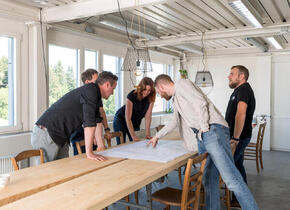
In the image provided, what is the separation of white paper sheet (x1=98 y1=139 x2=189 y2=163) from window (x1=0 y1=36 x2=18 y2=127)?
1841 millimetres

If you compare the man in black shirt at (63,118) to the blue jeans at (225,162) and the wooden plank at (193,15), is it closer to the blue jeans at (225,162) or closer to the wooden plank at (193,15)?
the blue jeans at (225,162)

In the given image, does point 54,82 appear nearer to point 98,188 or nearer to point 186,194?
point 186,194

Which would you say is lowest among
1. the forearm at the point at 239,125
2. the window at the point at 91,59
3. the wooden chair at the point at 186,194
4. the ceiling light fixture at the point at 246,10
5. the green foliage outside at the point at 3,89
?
the wooden chair at the point at 186,194

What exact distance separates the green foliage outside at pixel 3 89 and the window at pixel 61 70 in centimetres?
74

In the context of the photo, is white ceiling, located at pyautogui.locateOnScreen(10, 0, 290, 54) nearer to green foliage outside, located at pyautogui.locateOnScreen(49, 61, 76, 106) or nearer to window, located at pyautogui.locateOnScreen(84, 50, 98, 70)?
window, located at pyautogui.locateOnScreen(84, 50, 98, 70)

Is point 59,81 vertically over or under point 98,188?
over

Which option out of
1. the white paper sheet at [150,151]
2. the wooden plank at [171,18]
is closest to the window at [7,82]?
the white paper sheet at [150,151]

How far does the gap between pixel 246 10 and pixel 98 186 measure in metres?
3.02

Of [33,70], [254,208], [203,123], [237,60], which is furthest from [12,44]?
[237,60]

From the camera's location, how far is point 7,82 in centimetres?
406

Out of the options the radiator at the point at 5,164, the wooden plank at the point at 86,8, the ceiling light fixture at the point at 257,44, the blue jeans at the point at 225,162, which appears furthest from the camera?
the ceiling light fixture at the point at 257,44

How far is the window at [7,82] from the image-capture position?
399cm

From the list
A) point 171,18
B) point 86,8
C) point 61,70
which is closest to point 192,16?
point 171,18

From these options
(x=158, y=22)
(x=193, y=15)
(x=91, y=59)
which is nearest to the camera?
(x=193, y=15)
